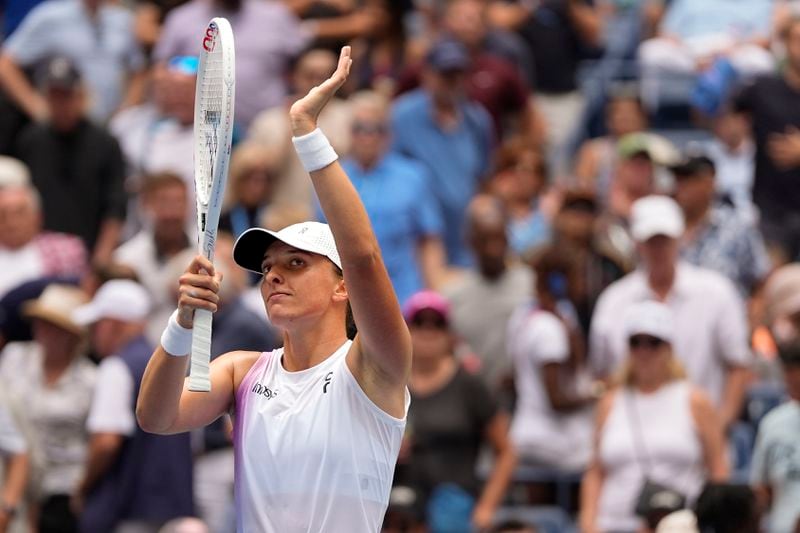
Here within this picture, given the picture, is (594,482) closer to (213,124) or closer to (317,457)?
(317,457)

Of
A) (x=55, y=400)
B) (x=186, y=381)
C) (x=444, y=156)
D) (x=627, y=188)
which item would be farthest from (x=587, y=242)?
(x=186, y=381)

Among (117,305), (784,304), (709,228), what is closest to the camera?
(117,305)

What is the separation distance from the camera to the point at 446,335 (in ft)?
33.4

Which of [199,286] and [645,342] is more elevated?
[199,286]

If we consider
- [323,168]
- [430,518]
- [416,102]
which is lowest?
[430,518]

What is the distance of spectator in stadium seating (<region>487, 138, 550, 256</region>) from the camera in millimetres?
12680

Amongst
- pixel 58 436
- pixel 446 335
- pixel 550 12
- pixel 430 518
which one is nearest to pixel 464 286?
pixel 446 335

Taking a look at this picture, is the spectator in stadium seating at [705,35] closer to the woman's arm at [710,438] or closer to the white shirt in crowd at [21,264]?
the white shirt in crowd at [21,264]

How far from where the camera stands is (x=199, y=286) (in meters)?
5.30

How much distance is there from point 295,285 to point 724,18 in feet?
34.5

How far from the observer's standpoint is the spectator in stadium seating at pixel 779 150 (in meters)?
12.4

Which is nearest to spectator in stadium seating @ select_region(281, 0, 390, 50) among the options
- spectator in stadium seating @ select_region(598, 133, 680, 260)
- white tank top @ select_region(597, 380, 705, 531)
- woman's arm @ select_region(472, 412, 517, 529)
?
spectator in stadium seating @ select_region(598, 133, 680, 260)

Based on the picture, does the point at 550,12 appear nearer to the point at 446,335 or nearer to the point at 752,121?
the point at 752,121

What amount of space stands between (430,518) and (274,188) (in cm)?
325
